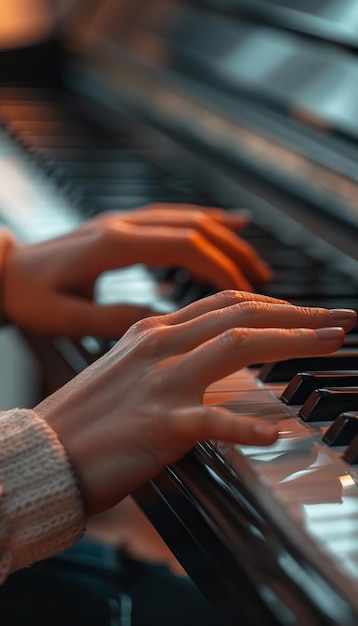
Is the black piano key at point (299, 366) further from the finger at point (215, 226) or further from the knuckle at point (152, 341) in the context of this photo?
the finger at point (215, 226)

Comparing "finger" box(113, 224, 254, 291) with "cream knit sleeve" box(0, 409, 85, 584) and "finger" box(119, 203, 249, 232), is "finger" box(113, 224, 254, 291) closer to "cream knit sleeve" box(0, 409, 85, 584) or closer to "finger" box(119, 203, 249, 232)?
"finger" box(119, 203, 249, 232)

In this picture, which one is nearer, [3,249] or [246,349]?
[246,349]

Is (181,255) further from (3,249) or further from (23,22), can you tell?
(23,22)

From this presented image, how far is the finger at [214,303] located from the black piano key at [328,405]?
9 cm

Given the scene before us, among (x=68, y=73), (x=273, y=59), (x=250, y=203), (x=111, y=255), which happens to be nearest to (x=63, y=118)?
(x=68, y=73)

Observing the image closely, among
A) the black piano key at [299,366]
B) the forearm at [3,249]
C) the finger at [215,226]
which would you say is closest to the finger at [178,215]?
the finger at [215,226]

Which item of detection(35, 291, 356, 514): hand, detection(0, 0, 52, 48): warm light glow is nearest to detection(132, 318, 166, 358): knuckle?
detection(35, 291, 356, 514): hand

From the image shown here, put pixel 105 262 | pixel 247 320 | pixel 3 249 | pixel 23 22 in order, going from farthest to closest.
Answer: pixel 23 22, pixel 3 249, pixel 105 262, pixel 247 320

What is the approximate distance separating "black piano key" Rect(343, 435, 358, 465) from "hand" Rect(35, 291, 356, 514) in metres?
0.06

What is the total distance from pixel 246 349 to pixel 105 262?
432 mm

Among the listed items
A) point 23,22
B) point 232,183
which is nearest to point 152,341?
point 232,183

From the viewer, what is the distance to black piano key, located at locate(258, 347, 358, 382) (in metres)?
0.82

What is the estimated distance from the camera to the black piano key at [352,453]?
661 mm

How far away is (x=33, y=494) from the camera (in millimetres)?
768
